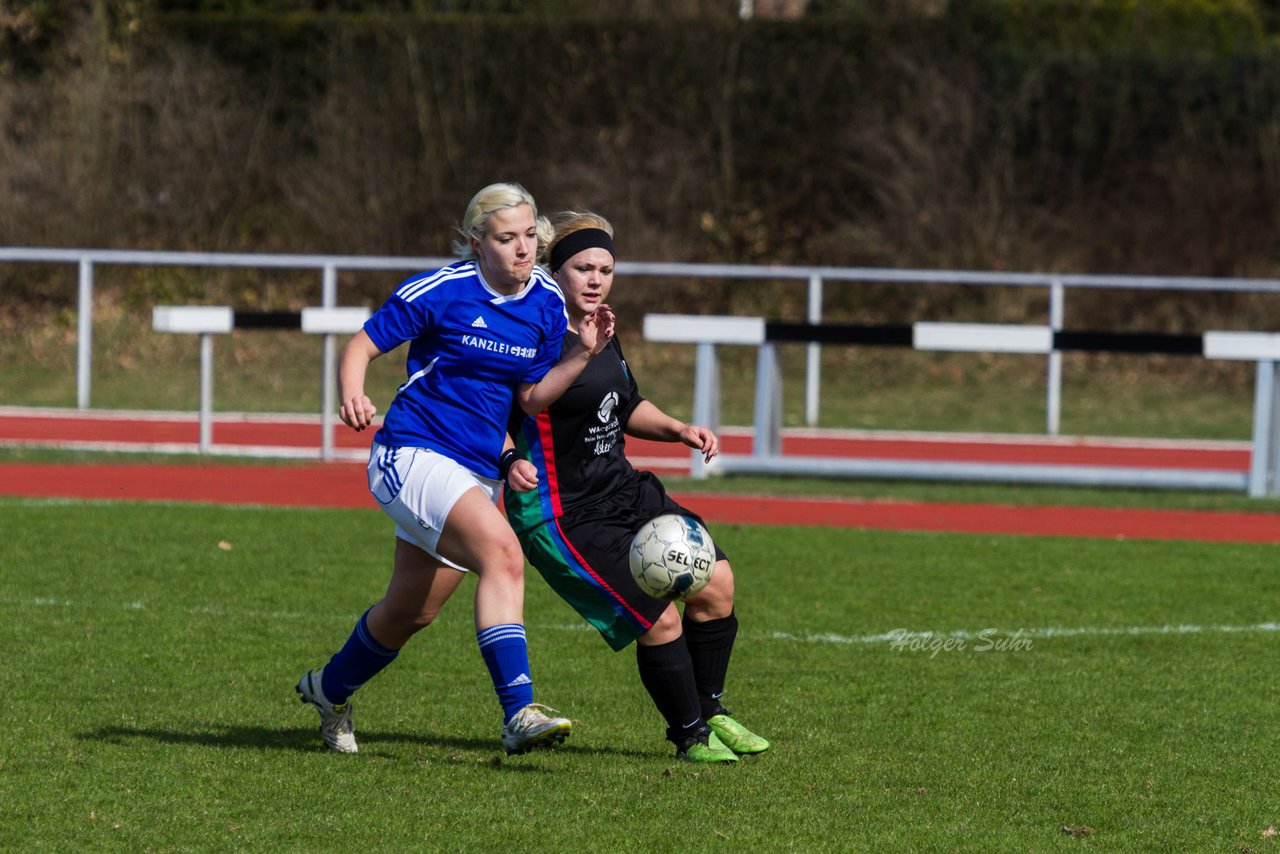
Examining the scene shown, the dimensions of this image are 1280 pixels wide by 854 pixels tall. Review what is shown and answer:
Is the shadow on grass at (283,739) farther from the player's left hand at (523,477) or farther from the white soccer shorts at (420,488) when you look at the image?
the player's left hand at (523,477)

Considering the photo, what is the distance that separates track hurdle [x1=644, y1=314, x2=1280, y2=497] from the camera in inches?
521

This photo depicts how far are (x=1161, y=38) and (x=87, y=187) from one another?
1466cm

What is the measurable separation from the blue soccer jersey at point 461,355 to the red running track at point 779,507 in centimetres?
621

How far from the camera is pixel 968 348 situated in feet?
46.1

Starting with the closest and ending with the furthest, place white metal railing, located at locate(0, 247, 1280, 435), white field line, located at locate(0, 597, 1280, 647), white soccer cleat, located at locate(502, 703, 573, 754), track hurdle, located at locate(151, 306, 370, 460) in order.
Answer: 1. white soccer cleat, located at locate(502, 703, 573, 754)
2. white field line, located at locate(0, 597, 1280, 647)
3. track hurdle, located at locate(151, 306, 370, 460)
4. white metal railing, located at locate(0, 247, 1280, 435)

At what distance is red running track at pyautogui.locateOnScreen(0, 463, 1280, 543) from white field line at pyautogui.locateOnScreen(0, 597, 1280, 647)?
312cm

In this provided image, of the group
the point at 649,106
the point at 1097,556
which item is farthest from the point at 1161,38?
the point at 1097,556

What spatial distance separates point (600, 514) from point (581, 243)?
83cm

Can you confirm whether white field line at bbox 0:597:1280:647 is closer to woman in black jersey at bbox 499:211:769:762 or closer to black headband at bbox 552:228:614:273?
woman in black jersey at bbox 499:211:769:762

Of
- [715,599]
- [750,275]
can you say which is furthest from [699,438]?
[750,275]

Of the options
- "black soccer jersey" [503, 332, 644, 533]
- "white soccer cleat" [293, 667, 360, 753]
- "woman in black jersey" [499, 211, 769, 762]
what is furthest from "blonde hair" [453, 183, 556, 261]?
"white soccer cleat" [293, 667, 360, 753]

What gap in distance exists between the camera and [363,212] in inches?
994

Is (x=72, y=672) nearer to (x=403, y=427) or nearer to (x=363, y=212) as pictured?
(x=403, y=427)

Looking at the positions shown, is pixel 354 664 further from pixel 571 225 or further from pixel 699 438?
pixel 571 225
